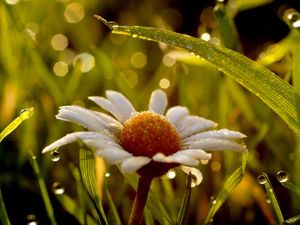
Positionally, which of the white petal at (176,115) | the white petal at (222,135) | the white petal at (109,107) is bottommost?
the white petal at (222,135)

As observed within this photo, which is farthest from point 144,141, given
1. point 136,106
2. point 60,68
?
point 60,68

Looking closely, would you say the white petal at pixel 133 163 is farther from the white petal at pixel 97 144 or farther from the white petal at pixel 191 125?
the white petal at pixel 191 125

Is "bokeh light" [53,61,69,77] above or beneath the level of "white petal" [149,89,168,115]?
above

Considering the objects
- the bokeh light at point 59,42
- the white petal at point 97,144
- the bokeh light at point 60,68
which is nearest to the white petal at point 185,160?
the white petal at point 97,144

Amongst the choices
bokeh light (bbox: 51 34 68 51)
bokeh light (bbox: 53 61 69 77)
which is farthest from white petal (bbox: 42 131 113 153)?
bokeh light (bbox: 51 34 68 51)

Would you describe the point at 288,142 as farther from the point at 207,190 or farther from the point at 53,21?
the point at 53,21

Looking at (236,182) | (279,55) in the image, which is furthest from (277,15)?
(236,182)

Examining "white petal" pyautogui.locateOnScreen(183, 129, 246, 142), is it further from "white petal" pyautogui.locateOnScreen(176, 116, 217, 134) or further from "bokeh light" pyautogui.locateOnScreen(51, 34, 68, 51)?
"bokeh light" pyautogui.locateOnScreen(51, 34, 68, 51)
